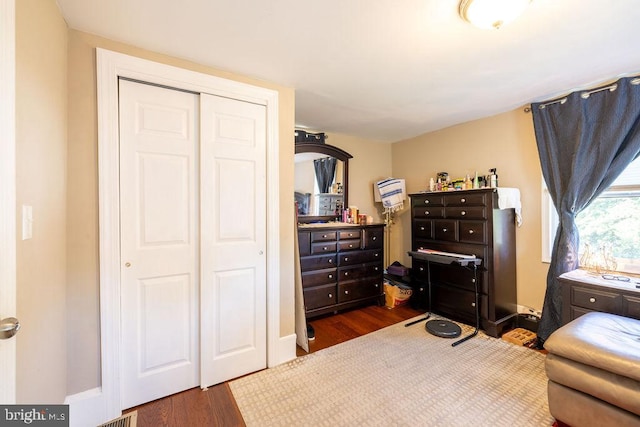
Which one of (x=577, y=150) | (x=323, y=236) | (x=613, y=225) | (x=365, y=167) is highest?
(x=365, y=167)

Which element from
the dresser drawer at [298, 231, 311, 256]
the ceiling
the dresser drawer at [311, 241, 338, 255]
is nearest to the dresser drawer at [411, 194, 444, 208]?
the ceiling

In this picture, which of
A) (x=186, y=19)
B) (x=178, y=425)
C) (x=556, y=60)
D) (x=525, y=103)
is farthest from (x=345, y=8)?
(x=178, y=425)

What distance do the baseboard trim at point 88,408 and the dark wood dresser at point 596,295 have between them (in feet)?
10.6

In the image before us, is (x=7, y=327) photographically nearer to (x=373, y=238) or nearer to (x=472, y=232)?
(x=373, y=238)

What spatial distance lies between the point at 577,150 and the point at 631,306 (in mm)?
1257

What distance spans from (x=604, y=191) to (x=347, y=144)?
270cm

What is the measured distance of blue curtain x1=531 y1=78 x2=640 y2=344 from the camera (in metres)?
2.00

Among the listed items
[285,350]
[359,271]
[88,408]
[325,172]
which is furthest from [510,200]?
[88,408]

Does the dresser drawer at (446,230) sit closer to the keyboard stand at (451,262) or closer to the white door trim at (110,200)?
the keyboard stand at (451,262)

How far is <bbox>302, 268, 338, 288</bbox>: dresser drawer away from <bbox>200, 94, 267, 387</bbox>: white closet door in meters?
0.81

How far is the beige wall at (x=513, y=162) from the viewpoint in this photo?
2619 mm

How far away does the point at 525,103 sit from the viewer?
259cm

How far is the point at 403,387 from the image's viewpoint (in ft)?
6.03

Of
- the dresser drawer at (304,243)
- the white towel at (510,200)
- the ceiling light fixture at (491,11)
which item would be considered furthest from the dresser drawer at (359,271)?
the ceiling light fixture at (491,11)
